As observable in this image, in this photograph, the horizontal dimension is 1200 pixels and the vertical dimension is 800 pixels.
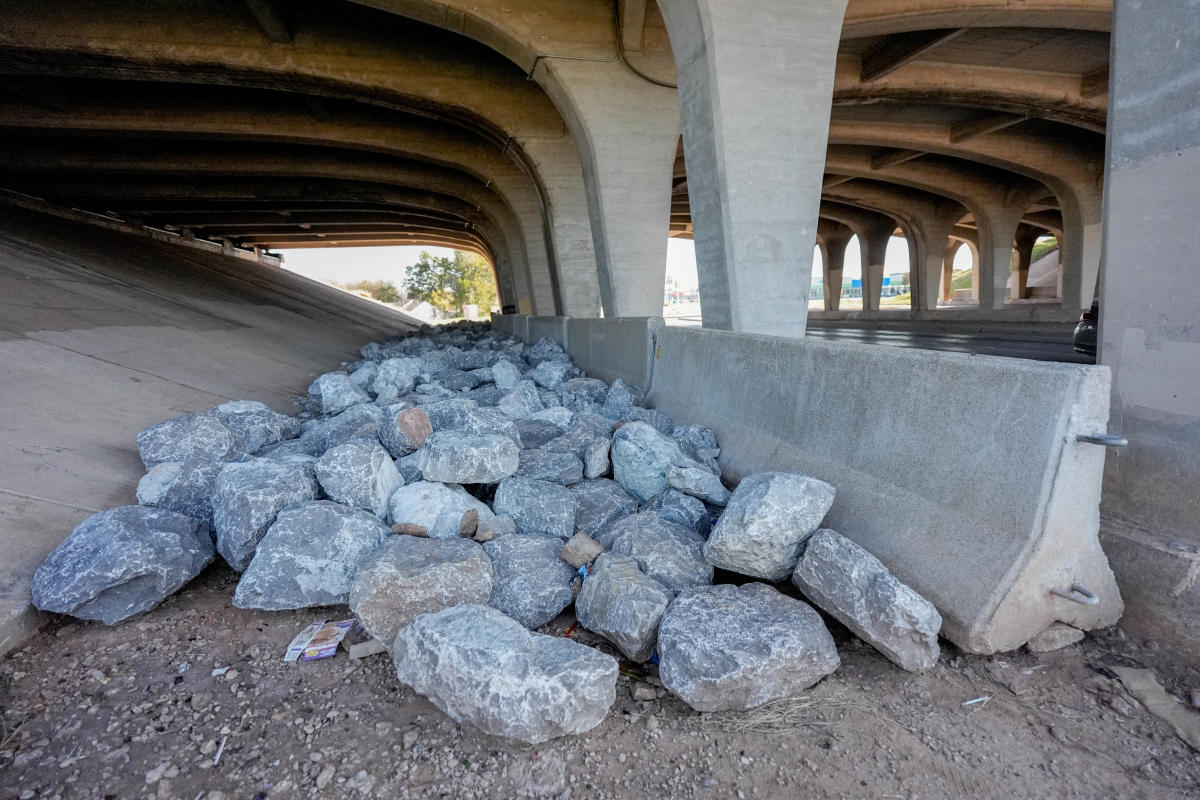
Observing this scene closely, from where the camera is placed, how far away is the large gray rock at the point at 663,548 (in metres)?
2.68

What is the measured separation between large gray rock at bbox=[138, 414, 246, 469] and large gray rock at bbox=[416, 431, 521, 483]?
143 centimetres

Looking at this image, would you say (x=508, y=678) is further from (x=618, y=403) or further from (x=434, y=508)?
(x=618, y=403)

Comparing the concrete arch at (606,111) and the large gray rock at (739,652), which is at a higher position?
the concrete arch at (606,111)

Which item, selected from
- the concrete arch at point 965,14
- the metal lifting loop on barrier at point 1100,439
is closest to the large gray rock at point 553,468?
the metal lifting loop on barrier at point 1100,439

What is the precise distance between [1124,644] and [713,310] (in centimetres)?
485

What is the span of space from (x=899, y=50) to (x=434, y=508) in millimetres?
12055

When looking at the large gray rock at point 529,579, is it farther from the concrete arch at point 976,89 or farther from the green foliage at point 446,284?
the green foliage at point 446,284

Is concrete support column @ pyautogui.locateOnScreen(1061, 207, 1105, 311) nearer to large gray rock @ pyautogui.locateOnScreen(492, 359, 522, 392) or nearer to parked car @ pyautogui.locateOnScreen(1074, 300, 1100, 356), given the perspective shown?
parked car @ pyautogui.locateOnScreen(1074, 300, 1100, 356)

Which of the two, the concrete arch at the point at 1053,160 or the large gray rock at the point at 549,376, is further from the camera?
the concrete arch at the point at 1053,160

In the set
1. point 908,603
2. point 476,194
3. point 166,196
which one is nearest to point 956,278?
point 476,194

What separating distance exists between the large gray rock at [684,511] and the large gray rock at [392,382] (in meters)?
3.52

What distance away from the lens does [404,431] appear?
3.89 meters

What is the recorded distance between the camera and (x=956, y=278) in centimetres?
7688

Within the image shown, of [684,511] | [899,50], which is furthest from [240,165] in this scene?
[684,511]
